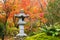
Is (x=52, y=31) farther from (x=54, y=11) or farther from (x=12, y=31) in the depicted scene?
(x=12, y=31)

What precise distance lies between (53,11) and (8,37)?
7.87 m

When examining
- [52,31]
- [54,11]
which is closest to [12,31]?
[54,11]

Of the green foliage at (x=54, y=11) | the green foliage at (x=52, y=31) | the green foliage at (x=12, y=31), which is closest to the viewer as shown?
the green foliage at (x=52, y=31)

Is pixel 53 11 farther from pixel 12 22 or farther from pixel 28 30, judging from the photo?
pixel 12 22

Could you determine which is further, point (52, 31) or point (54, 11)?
point (54, 11)

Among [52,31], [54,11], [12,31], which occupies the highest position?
[54,11]

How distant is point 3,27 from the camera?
18.4 metres

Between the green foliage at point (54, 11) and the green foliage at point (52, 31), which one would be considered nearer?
the green foliage at point (52, 31)

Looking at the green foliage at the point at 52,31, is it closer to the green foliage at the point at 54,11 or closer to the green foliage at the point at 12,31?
the green foliage at the point at 54,11

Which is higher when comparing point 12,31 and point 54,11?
point 54,11

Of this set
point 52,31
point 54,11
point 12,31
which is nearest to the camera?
point 52,31

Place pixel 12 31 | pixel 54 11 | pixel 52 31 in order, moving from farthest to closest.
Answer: pixel 12 31
pixel 54 11
pixel 52 31

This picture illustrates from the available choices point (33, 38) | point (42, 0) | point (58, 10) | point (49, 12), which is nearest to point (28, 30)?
point (42, 0)

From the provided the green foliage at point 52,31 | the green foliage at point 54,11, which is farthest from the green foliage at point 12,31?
the green foliage at point 52,31
